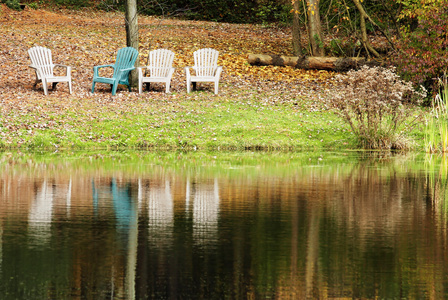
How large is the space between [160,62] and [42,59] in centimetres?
302

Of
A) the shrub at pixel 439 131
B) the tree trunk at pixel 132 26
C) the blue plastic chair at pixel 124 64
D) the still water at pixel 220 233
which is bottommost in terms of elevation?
the still water at pixel 220 233

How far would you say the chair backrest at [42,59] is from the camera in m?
17.9

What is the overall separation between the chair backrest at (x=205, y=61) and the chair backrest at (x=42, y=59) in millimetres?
3798

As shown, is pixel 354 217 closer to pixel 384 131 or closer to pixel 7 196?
pixel 7 196

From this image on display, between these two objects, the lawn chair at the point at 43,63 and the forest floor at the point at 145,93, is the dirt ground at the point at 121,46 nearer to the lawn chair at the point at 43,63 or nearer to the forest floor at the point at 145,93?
the forest floor at the point at 145,93

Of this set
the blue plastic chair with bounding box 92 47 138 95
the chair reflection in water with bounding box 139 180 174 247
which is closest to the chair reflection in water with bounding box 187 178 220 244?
the chair reflection in water with bounding box 139 180 174 247

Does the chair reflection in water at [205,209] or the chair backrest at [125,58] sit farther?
the chair backrest at [125,58]

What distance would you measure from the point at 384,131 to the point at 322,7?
13.6m

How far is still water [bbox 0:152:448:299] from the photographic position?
14.9 feet

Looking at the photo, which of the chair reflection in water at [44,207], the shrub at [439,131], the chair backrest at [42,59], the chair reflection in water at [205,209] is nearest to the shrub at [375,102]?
the shrub at [439,131]

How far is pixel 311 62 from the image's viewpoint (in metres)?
22.3

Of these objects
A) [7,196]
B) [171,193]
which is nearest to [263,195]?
[171,193]

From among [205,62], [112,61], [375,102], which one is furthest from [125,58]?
[375,102]

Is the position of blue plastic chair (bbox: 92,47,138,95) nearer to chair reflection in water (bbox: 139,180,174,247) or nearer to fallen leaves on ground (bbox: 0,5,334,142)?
fallen leaves on ground (bbox: 0,5,334,142)
